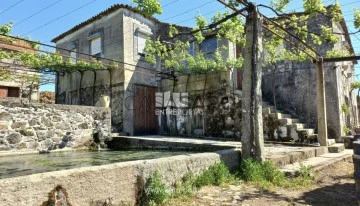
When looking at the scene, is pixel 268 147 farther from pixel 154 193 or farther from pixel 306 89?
pixel 154 193

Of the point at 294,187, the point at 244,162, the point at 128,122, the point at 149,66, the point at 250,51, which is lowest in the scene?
the point at 294,187

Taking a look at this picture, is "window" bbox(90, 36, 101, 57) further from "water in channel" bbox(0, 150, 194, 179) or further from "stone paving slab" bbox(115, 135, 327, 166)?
"water in channel" bbox(0, 150, 194, 179)

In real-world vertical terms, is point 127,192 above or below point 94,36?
below

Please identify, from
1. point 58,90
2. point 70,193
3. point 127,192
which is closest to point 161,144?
point 127,192

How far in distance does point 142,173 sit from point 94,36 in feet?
39.6

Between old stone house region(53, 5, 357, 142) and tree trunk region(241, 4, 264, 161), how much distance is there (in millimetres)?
5183

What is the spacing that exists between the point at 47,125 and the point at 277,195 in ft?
21.5

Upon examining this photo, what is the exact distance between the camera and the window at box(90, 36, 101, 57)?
14.2 metres

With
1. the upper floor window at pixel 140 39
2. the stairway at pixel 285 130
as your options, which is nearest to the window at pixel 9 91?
the upper floor window at pixel 140 39

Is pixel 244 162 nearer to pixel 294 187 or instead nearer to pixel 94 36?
pixel 294 187

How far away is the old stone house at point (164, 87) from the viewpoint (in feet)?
35.4

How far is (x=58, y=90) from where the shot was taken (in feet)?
54.2

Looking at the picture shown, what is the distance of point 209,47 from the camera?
530 inches

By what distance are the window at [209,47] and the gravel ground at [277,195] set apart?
903cm
